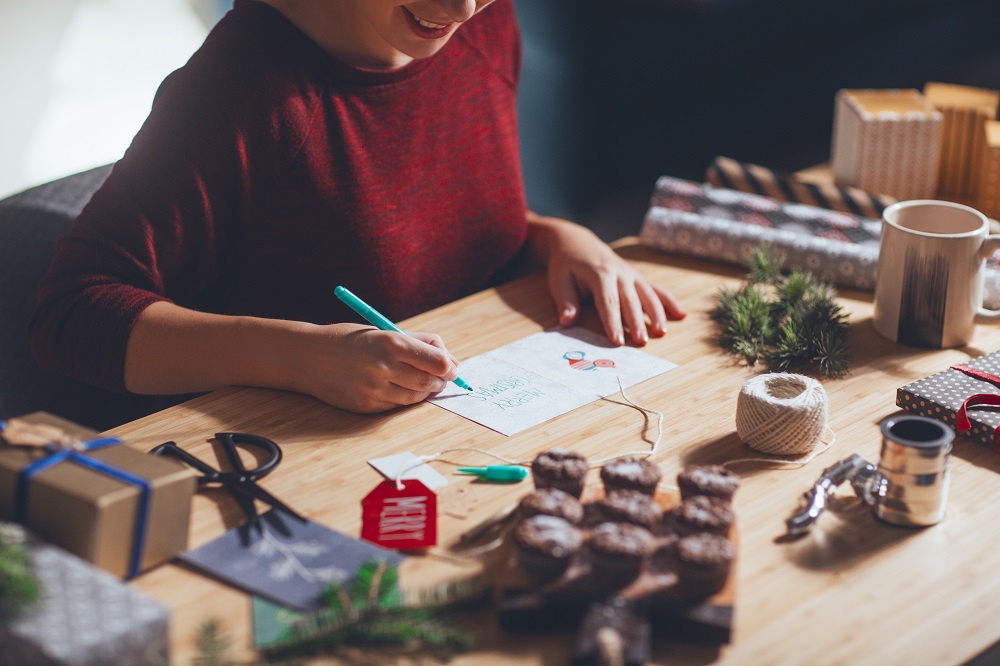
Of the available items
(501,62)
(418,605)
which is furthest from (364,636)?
(501,62)

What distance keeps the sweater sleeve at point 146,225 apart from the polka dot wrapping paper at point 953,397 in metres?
0.83

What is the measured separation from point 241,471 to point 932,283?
845 mm

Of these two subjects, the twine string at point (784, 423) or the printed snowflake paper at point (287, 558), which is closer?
the printed snowflake paper at point (287, 558)

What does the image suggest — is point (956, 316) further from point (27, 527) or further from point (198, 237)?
point (27, 527)

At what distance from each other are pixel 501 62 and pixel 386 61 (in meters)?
0.28

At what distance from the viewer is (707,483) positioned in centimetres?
90

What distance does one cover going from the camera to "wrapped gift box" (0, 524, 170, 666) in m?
0.68

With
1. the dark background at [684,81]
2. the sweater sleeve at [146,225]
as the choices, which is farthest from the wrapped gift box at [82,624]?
the dark background at [684,81]

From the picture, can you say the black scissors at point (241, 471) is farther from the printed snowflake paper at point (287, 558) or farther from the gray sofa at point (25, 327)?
the gray sofa at point (25, 327)

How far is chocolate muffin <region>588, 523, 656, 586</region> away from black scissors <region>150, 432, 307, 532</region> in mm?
279

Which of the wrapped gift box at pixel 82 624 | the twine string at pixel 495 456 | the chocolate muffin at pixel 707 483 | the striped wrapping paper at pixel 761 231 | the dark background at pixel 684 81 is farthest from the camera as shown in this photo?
the dark background at pixel 684 81

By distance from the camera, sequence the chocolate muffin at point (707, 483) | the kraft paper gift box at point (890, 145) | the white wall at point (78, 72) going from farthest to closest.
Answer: the white wall at point (78, 72), the kraft paper gift box at point (890, 145), the chocolate muffin at point (707, 483)

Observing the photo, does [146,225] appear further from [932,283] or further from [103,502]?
[932,283]

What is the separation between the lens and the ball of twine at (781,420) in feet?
3.33
